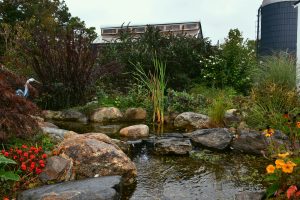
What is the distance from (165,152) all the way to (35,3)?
22.3 m

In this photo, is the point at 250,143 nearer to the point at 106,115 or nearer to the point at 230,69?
the point at 106,115

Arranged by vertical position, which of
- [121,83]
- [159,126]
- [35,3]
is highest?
[35,3]

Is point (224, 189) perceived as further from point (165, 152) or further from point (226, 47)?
point (226, 47)

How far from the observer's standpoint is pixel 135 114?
28.1 ft

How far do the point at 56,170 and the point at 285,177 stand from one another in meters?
2.17

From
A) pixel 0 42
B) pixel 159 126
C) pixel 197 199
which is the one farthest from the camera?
pixel 0 42

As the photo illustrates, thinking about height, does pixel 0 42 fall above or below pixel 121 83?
above

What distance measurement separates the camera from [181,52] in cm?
1206

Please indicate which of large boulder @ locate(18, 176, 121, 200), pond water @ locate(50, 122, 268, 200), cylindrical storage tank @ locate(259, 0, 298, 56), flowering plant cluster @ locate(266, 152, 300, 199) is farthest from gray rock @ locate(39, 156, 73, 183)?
cylindrical storage tank @ locate(259, 0, 298, 56)

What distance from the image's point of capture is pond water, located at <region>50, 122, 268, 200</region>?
3.64 meters

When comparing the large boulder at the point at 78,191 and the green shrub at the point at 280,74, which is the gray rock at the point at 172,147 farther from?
the green shrub at the point at 280,74

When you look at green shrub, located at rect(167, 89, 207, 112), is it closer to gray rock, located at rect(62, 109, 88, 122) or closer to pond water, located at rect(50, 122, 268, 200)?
gray rock, located at rect(62, 109, 88, 122)

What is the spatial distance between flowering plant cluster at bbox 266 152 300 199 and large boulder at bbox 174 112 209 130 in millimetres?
4653

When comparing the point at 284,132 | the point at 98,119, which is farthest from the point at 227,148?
the point at 98,119
